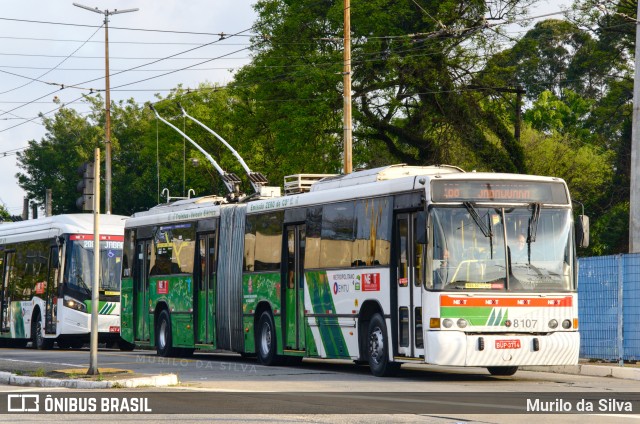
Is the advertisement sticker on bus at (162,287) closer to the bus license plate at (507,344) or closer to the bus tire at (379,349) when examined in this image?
the bus tire at (379,349)

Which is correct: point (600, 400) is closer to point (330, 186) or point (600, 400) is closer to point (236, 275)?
point (330, 186)

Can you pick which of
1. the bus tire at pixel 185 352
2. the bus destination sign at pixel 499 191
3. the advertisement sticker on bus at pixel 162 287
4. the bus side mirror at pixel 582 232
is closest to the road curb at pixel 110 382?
the bus destination sign at pixel 499 191

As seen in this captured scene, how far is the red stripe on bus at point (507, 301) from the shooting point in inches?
742

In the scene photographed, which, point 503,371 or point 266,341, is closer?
point 503,371

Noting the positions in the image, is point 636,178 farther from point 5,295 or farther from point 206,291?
point 5,295

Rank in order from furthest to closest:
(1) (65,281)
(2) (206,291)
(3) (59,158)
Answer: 1. (3) (59,158)
2. (1) (65,281)
3. (2) (206,291)

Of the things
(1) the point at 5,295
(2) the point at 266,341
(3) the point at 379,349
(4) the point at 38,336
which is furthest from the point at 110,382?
(1) the point at 5,295

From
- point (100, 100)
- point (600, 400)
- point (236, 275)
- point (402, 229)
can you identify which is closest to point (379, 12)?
point (236, 275)

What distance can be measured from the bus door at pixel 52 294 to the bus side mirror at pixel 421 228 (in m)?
17.2

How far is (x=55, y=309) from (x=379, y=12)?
1822 cm

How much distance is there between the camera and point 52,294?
1357 inches

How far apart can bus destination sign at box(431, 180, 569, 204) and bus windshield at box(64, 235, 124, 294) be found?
53.1 feet

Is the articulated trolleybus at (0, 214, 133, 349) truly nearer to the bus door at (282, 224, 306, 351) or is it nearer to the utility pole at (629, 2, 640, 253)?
the bus door at (282, 224, 306, 351)

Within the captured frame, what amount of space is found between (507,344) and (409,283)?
1765mm
